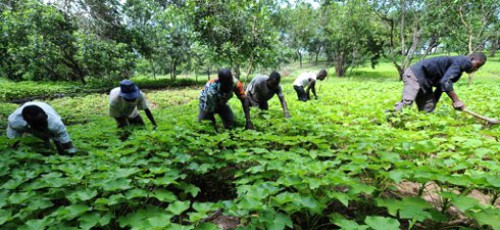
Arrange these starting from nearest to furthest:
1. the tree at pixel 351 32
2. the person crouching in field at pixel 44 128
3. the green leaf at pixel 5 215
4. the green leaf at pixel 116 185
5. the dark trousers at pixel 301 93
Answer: the green leaf at pixel 5 215
the green leaf at pixel 116 185
the person crouching in field at pixel 44 128
the dark trousers at pixel 301 93
the tree at pixel 351 32

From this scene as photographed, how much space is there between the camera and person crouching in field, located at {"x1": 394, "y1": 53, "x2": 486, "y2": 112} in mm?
5027

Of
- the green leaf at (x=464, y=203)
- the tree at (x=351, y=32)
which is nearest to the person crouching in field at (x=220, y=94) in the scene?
the green leaf at (x=464, y=203)

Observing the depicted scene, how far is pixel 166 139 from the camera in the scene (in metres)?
3.97

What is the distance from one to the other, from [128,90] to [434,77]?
17.9 feet

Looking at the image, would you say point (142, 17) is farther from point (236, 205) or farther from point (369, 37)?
point (236, 205)

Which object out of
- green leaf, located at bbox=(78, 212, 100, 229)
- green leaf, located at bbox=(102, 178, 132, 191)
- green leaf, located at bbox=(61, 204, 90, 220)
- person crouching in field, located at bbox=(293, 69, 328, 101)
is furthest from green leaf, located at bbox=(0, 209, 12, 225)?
person crouching in field, located at bbox=(293, 69, 328, 101)

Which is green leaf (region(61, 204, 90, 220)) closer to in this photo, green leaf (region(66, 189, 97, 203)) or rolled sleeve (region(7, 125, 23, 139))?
green leaf (region(66, 189, 97, 203))

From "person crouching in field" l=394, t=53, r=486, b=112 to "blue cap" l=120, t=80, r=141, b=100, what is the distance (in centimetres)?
487

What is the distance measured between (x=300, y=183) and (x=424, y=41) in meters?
31.1

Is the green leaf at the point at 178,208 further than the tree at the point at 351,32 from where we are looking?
No

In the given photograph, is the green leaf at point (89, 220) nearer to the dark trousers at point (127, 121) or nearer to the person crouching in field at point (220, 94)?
the person crouching in field at point (220, 94)

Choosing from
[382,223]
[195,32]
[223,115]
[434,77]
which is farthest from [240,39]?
[382,223]

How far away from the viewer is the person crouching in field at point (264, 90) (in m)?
5.82

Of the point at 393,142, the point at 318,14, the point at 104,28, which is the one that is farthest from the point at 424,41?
the point at 393,142
